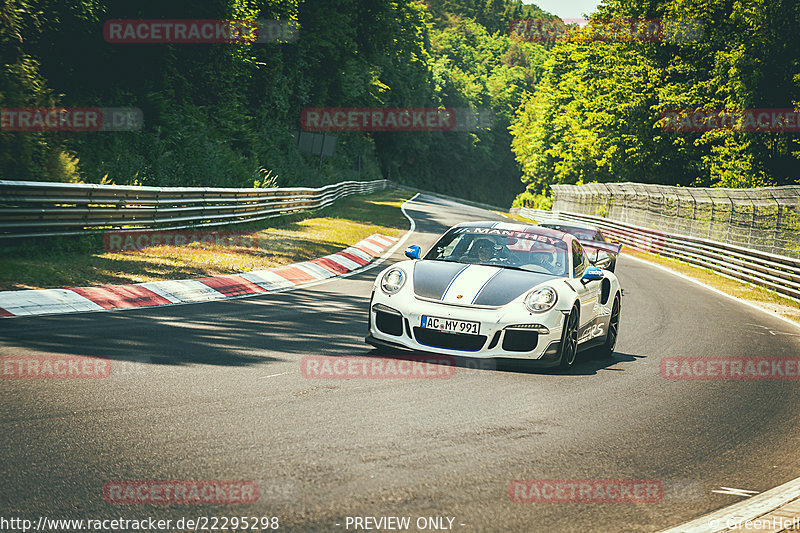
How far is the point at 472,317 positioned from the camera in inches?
300

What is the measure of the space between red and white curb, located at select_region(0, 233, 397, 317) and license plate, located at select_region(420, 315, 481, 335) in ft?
15.3

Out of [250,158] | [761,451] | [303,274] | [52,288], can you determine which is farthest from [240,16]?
[761,451]

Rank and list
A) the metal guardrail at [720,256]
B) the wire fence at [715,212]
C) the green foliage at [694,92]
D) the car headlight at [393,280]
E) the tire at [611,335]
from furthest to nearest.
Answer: the green foliage at [694,92] → the wire fence at [715,212] → the metal guardrail at [720,256] → the tire at [611,335] → the car headlight at [393,280]

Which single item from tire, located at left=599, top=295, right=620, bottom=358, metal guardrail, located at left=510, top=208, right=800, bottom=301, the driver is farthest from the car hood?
metal guardrail, located at left=510, top=208, right=800, bottom=301

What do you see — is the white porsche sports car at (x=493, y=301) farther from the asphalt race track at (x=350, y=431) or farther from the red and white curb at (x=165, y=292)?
the red and white curb at (x=165, y=292)

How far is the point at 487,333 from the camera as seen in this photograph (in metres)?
7.64

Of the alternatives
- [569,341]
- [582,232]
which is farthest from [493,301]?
[582,232]

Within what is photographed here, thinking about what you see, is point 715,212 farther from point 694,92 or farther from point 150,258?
point 694,92

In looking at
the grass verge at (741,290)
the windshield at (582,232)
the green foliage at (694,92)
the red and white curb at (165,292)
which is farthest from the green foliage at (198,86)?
the green foliage at (694,92)

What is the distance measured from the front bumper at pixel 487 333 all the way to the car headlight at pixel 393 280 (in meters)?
0.25

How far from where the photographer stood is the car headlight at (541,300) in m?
7.82

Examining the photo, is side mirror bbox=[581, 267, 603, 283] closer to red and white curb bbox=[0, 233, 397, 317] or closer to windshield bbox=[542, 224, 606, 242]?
red and white curb bbox=[0, 233, 397, 317]

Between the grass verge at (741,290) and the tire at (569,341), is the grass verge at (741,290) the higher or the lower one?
the lower one

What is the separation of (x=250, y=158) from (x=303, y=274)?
20.3 meters
